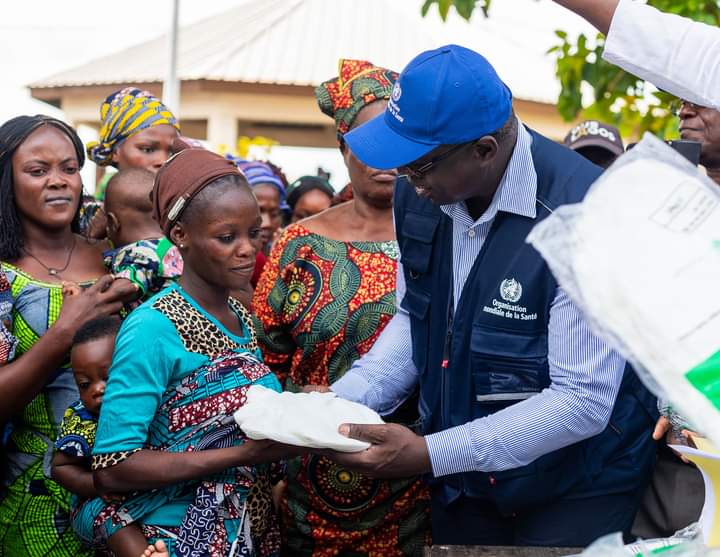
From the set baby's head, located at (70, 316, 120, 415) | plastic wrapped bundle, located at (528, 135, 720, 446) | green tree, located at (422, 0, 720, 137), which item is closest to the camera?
plastic wrapped bundle, located at (528, 135, 720, 446)

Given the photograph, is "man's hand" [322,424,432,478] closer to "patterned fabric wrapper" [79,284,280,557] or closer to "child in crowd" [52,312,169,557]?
"patterned fabric wrapper" [79,284,280,557]

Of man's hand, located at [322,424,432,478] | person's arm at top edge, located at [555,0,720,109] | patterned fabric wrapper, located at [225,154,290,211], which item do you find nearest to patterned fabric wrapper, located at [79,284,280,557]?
man's hand, located at [322,424,432,478]

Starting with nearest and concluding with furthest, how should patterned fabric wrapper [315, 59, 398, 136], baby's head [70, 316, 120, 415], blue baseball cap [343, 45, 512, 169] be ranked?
blue baseball cap [343, 45, 512, 169]
baby's head [70, 316, 120, 415]
patterned fabric wrapper [315, 59, 398, 136]

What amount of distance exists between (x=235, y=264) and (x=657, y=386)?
1.87 m

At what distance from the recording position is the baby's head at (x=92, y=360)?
9.26 ft

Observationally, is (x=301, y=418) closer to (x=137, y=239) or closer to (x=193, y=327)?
(x=193, y=327)

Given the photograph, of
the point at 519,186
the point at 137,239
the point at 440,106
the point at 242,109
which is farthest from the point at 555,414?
the point at 242,109

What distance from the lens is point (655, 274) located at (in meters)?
0.99

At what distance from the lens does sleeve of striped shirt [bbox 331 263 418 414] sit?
2.91 meters

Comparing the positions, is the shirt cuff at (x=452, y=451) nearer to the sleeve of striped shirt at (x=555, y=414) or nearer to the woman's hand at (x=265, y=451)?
the sleeve of striped shirt at (x=555, y=414)

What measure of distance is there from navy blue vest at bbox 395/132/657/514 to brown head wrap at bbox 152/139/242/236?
25.5 inches

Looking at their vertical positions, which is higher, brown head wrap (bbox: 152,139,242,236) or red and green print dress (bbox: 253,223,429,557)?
brown head wrap (bbox: 152,139,242,236)

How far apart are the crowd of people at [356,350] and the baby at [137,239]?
0.01 m

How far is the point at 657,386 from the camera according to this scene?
1000mm
